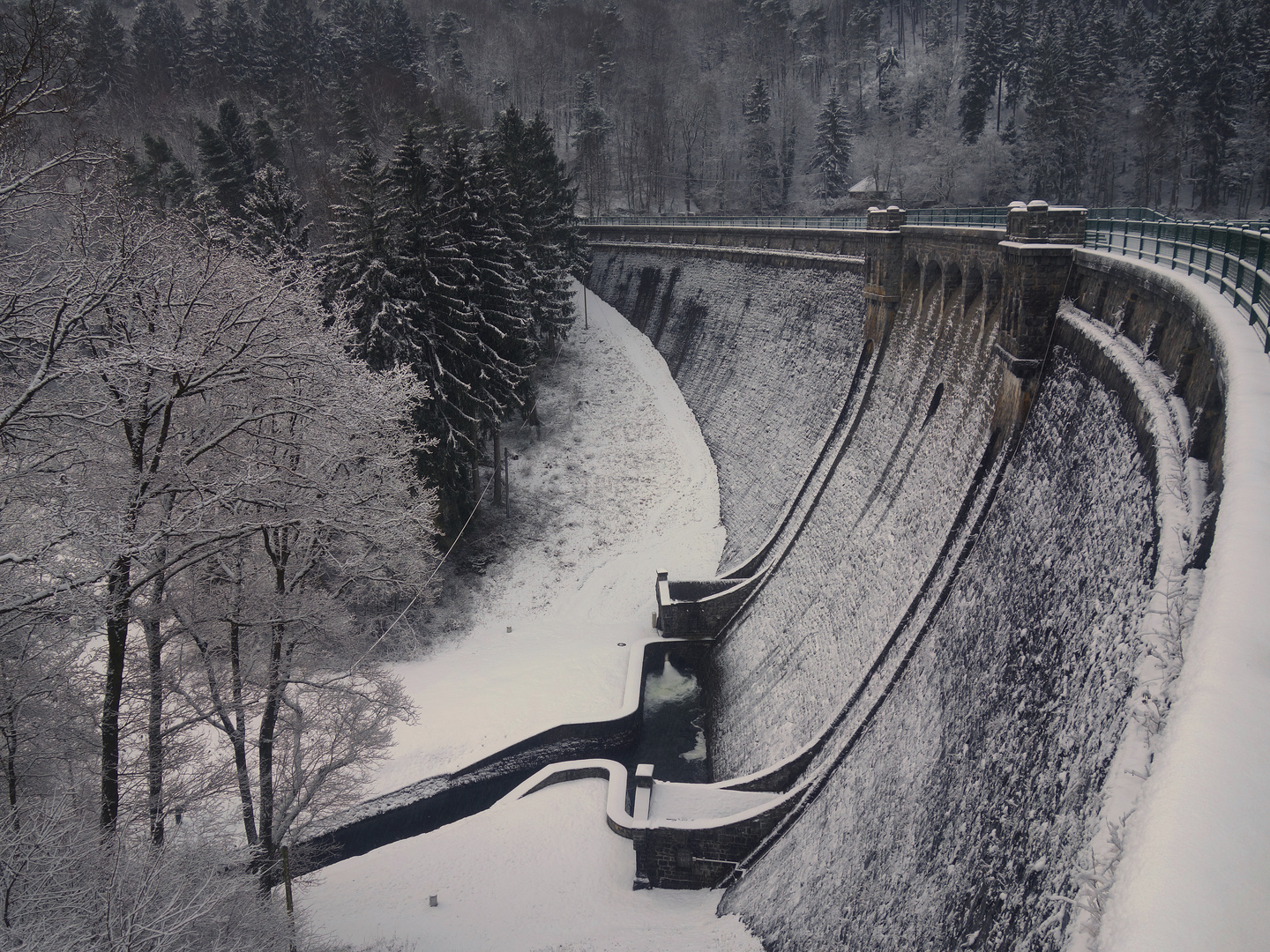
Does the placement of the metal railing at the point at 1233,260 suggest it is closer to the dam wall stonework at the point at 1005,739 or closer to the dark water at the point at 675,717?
the dam wall stonework at the point at 1005,739

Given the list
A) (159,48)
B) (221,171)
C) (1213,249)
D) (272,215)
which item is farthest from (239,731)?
(159,48)

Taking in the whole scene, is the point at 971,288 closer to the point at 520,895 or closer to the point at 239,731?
the point at 520,895

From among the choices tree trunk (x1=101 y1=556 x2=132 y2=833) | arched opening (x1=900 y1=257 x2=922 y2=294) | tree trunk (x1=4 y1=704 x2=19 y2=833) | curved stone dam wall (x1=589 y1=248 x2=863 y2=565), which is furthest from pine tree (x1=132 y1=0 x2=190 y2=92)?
tree trunk (x1=4 y1=704 x2=19 y2=833)

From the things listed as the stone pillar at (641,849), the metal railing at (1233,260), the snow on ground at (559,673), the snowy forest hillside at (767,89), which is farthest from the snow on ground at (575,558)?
the metal railing at (1233,260)

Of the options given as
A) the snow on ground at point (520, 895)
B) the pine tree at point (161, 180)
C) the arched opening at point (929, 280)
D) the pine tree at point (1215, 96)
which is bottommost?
the snow on ground at point (520, 895)

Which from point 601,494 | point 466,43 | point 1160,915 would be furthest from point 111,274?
point 466,43

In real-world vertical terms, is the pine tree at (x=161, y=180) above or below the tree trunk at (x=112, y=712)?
above

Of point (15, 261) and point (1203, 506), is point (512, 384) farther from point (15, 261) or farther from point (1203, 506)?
point (1203, 506)

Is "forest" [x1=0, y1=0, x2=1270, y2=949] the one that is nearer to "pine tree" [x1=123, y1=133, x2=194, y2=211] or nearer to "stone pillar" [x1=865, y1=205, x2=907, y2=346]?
"pine tree" [x1=123, y1=133, x2=194, y2=211]
